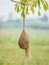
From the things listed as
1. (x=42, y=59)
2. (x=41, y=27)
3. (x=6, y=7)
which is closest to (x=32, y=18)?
(x=41, y=27)

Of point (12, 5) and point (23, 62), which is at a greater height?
point (12, 5)

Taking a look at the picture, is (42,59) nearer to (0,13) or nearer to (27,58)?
(27,58)

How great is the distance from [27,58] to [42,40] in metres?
0.30

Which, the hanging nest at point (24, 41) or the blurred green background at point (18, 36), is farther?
the blurred green background at point (18, 36)

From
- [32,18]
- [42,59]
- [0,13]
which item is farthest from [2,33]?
[42,59]

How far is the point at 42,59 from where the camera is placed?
8.55ft

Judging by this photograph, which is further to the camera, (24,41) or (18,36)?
(18,36)

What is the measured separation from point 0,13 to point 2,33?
0.25m

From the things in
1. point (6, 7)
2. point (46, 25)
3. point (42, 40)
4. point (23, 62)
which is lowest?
point (23, 62)

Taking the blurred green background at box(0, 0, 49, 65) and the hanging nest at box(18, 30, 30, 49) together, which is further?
the blurred green background at box(0, 0, 49, 65)

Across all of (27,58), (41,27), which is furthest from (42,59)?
(41,27)

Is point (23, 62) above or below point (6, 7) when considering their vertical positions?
below

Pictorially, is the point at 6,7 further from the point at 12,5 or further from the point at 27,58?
the point at 27,58

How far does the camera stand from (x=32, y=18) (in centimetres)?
265
